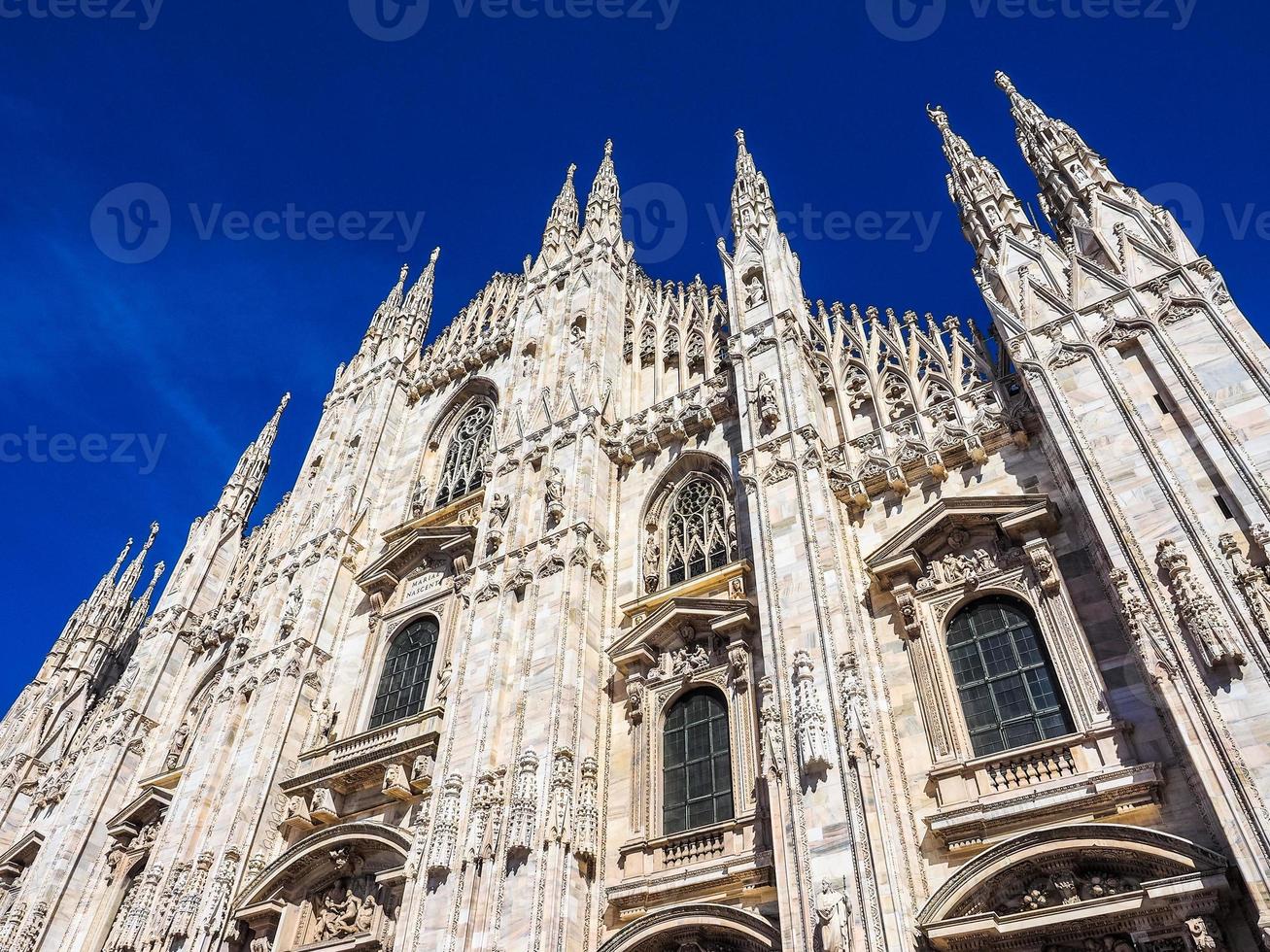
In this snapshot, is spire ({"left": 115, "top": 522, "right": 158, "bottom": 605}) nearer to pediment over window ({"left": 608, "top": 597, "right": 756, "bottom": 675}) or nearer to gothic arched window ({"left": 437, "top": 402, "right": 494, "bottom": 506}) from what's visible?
gothic arched window ({"left": 437, "top": 402, "right": 494, "bottom": 506})

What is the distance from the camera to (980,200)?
2064 cm

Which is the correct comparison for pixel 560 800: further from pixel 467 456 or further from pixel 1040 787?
pixel 467 456

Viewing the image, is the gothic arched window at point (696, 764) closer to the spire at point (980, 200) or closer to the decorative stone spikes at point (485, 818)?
the decorative stone spikes at point (485, 818)

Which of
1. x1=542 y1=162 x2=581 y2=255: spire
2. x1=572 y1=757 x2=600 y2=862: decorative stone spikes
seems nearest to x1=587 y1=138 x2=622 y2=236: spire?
x1=542 y1=162 x2=581 y2=255: spire

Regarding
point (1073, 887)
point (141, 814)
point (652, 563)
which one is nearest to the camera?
point (1073, 887)

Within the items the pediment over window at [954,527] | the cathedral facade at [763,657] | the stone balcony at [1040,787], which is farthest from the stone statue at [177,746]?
the stone balcony at [1040,787]

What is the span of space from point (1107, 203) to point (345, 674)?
19873 mm

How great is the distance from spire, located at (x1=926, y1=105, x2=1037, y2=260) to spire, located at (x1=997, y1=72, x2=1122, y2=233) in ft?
2.89

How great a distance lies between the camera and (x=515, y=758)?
16.6 metres

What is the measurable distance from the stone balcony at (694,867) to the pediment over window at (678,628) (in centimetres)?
347

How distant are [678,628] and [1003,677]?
19.6 ft

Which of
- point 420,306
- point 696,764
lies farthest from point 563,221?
point 696,764

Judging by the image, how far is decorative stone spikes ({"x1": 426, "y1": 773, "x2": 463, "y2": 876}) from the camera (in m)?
15.7

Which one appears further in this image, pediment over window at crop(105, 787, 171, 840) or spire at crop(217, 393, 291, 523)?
spire at crop(217, 393, 291, 523)
